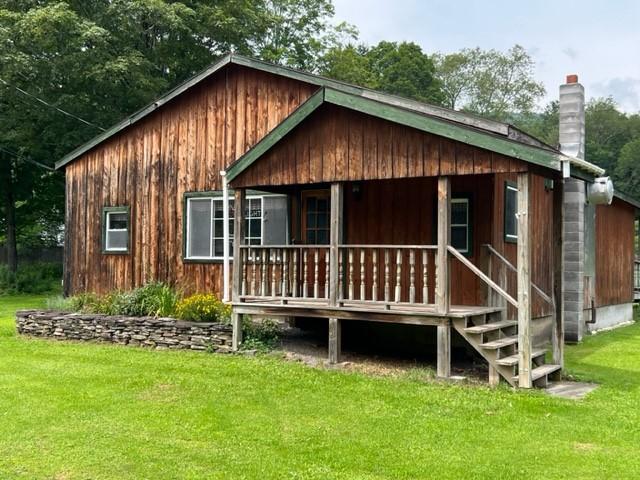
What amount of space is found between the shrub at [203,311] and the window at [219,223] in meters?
1.66

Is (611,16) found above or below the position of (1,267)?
above

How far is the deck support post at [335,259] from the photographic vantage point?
896 cm

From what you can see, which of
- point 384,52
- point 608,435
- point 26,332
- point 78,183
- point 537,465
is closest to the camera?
point 537,465

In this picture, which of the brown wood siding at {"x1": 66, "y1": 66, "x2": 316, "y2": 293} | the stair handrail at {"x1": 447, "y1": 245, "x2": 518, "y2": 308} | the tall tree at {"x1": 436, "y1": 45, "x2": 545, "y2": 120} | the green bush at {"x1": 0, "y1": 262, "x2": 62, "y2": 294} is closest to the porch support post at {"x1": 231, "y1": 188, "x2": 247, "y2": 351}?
the brown wood siding at {"x1": 66, "y1": 66, "x2": 316, "y2": 293}

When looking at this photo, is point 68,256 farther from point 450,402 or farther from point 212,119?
point 450,402

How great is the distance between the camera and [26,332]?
12234 mm

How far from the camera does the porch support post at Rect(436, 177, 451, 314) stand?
8.05 meters

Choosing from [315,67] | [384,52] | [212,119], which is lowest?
[212,119]

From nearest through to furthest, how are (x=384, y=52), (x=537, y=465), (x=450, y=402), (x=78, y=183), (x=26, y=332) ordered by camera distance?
(x=537, y=465)
(x=450, y=402)
(x=26, y=332)
(x=78, y=183)
(x=384, y=52)

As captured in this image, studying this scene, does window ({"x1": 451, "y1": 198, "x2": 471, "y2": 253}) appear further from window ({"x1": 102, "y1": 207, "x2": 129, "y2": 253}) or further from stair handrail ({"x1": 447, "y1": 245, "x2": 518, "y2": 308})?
window ({"x1": 102, "y1": 207, "x2": 129, "y2": 253})

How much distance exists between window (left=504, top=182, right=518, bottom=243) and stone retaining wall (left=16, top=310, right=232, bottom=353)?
474 centimetres

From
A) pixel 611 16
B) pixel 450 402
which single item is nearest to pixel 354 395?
pixel 450 402

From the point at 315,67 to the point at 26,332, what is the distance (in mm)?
27252

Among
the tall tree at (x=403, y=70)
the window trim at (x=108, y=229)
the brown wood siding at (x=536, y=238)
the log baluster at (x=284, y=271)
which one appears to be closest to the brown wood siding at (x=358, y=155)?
the log baluster at (x=284, y=271)
